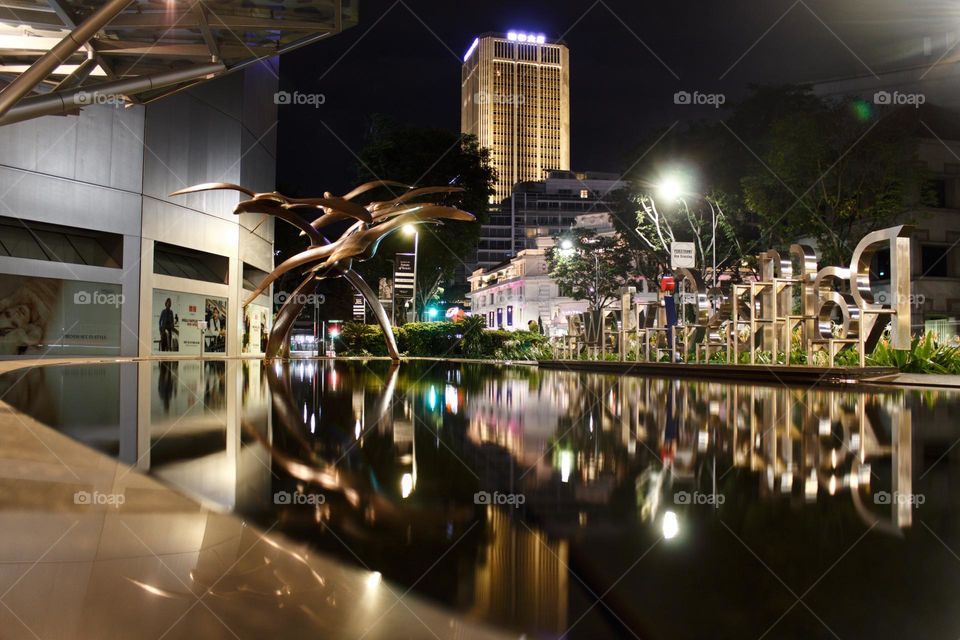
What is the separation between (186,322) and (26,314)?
8052mm

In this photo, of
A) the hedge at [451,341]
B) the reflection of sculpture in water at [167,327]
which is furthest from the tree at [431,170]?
the reflection of sculpture in water at [167,327]

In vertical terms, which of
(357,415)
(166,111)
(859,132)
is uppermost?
(166,111)

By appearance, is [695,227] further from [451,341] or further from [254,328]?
[254,328]

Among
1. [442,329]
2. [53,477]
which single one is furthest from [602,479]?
[442,329]

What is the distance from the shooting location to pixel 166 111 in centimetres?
3475

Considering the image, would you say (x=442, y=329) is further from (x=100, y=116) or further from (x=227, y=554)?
(x=227, y=554)

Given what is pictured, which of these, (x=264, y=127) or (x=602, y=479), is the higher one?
(x=264, y=127)

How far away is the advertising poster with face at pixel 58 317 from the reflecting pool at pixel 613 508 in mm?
26949

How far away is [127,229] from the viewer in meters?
32.2

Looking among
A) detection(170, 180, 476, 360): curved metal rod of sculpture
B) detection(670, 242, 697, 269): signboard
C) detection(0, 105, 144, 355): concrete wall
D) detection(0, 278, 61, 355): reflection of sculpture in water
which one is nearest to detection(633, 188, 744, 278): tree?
detection(670, 242, 697, 269): signboard

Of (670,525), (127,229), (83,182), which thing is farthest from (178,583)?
(127,229)

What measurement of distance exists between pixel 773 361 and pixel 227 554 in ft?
45.7

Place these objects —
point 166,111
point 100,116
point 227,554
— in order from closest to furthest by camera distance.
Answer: point 227,554 → point 100,116 → point 166,111

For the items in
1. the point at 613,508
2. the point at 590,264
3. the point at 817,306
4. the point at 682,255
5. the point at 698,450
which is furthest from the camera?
the point at 590,264
